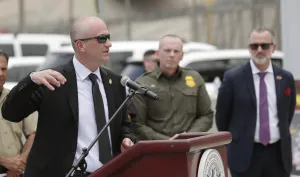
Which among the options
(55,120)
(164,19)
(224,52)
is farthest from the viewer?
Result: (164,19)

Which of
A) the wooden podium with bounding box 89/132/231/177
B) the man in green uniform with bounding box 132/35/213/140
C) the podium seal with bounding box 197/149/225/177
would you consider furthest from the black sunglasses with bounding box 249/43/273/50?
the wooden podium with bounding box 89/132/231/177

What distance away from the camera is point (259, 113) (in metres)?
7.71

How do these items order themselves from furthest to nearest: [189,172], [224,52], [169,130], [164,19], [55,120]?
[164,19] < [224,52] < [169,130] < [55,120] < [189,172]

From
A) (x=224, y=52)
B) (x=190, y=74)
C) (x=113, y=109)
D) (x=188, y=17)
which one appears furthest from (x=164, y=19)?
(x=113, y=109)

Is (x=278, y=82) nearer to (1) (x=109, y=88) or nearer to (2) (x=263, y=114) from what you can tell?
(2) (x=263, y=114)

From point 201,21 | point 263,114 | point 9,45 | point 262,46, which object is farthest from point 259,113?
point 201,21

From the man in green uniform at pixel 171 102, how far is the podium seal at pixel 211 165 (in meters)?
2.29

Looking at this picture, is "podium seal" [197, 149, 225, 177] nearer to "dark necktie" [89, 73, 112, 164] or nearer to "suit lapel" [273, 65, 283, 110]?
"dark necktie" [89, 73, 112, 164]

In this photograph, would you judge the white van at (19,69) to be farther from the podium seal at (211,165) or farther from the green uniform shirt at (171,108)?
the podium seal at (211,165)

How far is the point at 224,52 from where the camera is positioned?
627 inches

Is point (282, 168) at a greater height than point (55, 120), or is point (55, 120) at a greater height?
point (55, 120)

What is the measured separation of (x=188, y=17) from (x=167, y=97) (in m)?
19.6

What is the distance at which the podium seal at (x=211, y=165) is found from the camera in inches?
195

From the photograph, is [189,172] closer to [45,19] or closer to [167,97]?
[167,97]
